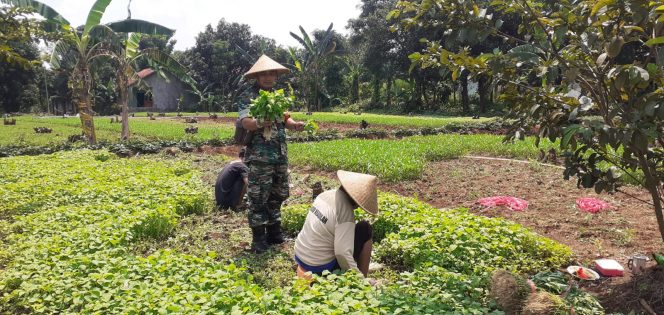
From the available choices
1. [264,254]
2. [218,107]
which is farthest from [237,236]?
[218,107]

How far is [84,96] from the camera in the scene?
14.9 metres

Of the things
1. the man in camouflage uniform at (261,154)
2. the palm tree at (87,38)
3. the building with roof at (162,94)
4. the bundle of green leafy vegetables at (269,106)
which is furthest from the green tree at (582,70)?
the building with roof at (162,94)

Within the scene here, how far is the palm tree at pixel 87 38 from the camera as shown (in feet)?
45.9

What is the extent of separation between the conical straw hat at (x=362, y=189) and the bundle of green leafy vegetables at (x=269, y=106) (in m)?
1.34

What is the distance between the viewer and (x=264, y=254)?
209 inches

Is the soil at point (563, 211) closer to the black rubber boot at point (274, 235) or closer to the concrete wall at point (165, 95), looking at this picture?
the black rubber boot at point (274, 235)

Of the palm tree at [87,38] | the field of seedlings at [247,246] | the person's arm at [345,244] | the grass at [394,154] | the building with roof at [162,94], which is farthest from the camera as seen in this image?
the building with roof at [162,94]

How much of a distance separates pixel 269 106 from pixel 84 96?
12.6 meters

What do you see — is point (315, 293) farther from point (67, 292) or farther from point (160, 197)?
point (160, 197)

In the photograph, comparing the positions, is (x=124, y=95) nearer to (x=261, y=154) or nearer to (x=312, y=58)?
(x=261, y=154)

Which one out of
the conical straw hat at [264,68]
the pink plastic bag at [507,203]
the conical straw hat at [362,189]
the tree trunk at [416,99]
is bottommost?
the pink plastic bag at [507,203]

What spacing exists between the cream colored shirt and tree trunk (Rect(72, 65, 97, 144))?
523 inches

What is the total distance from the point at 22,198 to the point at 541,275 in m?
7.04

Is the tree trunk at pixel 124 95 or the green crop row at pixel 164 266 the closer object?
the green crop row at pixel 164 266
